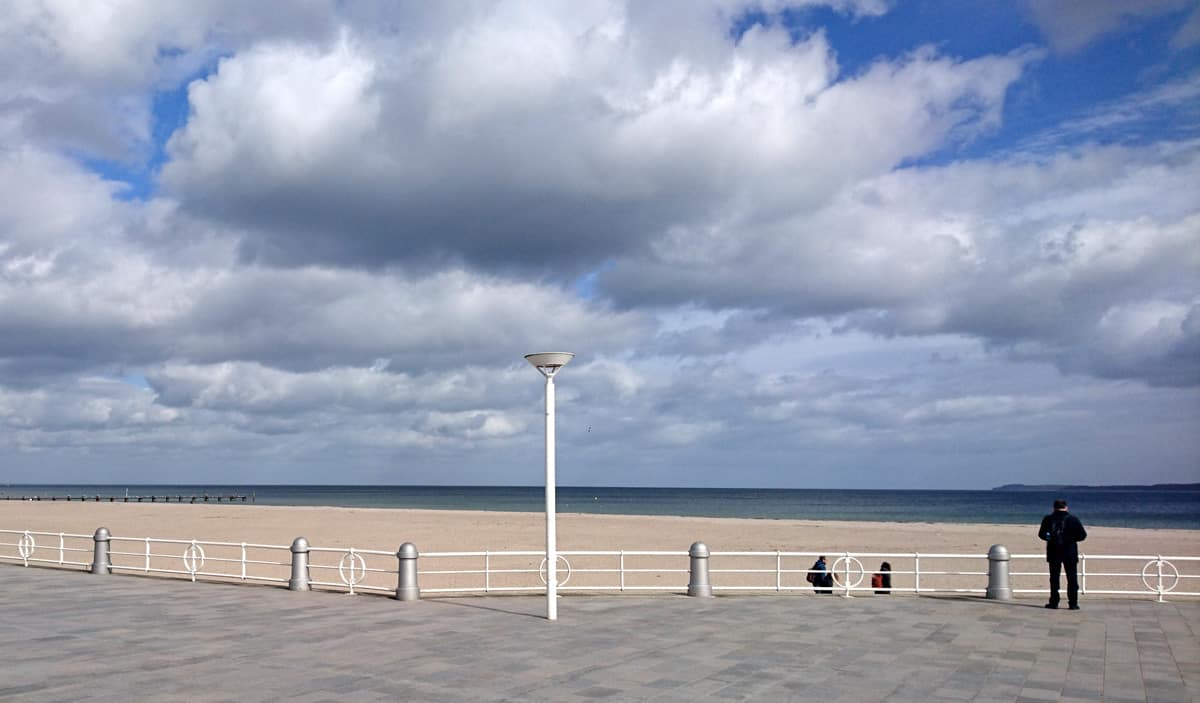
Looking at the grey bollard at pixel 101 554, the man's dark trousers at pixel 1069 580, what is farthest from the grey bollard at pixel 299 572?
the man's dark trousers at pixel 1069 580

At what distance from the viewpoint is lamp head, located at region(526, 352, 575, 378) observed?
45.7 feet

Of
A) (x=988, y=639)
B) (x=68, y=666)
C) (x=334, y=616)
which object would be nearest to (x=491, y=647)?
(x=334, y=616)

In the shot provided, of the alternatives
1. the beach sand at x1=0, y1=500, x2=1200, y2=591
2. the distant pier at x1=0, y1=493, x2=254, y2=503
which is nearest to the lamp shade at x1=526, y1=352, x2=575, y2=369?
the beach sand at x1=0, y1=500, x2=1200, y2=591

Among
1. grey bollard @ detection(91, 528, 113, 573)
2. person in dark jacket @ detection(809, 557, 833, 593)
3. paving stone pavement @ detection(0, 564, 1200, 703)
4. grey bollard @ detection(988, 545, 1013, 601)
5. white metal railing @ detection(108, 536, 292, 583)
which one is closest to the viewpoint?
paving stone pavement @ detection(0, 564, 1200, 703)

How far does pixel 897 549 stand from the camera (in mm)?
40156

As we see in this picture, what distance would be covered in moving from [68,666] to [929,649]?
1059 cm

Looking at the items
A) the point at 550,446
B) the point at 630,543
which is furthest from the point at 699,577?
the point at 630,543

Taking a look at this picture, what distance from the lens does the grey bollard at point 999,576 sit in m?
16.0

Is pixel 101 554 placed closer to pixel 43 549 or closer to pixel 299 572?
pixel 299 572

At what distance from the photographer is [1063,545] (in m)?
14.7

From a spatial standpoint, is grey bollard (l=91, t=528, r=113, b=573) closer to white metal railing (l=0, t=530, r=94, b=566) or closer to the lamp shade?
white metal railing (l=0, t=530, r=94, b=566)

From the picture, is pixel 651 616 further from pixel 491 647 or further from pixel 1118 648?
pixel 1118 648

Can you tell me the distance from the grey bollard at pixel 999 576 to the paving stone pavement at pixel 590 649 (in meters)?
0.39

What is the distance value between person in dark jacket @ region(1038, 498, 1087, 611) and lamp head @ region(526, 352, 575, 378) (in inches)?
332
